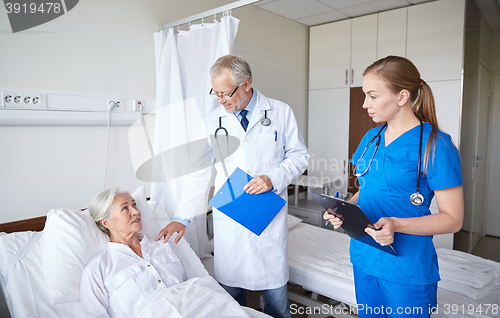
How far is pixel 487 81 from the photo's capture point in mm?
3699

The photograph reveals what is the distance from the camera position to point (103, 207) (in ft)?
5.25

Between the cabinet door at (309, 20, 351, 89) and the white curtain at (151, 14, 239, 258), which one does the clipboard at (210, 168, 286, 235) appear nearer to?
the white curtain at (151, 14, 239, 258)

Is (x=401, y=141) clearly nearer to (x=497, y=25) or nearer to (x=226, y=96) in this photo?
(x=226, y=96)

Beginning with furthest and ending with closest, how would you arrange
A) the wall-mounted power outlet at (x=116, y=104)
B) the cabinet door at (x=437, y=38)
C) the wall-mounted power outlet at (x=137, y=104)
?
the cabinet door at (x=437, y=38), the wall-mounted power outlet at (x=137, y=104), the wall-mounted power outlet at (x=116, y=104)

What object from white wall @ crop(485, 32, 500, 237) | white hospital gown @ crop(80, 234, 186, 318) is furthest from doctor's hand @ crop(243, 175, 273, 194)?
white wall @ crop(485, 32, 500, 237)

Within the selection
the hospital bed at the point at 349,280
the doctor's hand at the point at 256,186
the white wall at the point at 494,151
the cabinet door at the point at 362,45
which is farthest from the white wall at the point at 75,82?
the white wall at the point at 494,151

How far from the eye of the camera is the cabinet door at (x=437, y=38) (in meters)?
2.90

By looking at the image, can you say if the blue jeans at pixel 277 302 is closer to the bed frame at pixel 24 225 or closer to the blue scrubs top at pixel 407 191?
the blue scrubs top at pixel 407 191

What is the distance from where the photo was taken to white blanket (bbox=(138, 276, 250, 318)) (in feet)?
Result: 4.12

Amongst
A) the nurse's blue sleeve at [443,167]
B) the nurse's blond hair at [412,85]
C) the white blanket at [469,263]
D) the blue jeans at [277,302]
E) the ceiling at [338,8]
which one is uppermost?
the ceiling at [338,8]

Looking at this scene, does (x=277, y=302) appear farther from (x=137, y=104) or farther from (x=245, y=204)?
(x=137, y=104)

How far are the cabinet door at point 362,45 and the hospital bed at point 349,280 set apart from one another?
1809mm

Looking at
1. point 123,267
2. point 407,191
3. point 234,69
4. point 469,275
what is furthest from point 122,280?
point 469,275

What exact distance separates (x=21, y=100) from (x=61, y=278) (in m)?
0.93
